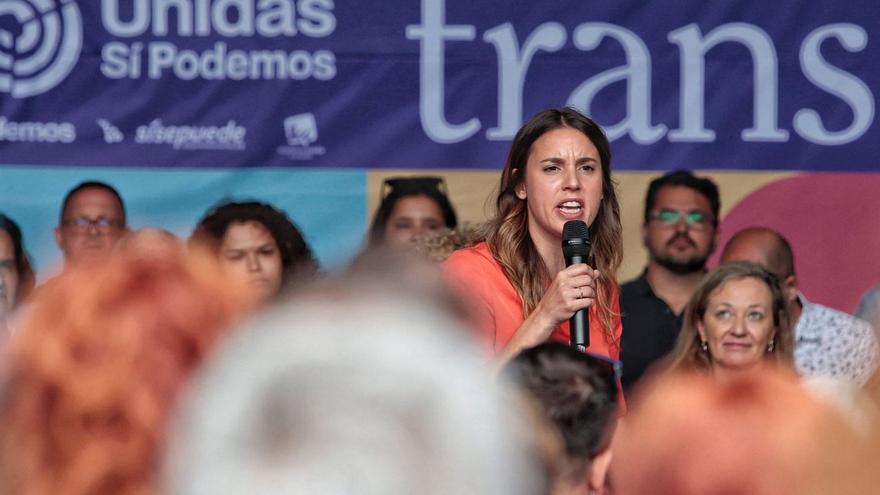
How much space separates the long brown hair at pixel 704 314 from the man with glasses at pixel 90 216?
2.52 metres

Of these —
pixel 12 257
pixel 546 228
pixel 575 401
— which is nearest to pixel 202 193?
pixel 12 257

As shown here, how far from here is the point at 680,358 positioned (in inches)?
204

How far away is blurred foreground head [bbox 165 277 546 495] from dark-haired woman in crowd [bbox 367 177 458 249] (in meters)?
5.13

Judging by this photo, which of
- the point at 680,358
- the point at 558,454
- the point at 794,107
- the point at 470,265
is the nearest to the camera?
the point at 558,454

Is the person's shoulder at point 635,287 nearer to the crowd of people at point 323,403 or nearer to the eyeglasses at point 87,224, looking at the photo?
the eyeglasses at point 87,224

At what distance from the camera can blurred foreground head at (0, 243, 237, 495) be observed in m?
1.30

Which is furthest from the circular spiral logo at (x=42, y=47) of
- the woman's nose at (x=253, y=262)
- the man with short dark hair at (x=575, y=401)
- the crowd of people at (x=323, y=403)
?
the crowd of people at (x=323, y=403)

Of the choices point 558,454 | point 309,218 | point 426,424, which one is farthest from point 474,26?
point 426,424

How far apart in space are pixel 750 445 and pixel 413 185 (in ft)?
17.3

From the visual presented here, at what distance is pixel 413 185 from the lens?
21.2 ft

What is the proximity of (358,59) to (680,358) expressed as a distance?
2.21 meters

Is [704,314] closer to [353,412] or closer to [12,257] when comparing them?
[12,257]

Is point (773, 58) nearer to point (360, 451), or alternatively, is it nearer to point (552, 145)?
point (552, 145)

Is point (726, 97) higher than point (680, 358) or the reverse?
higher
